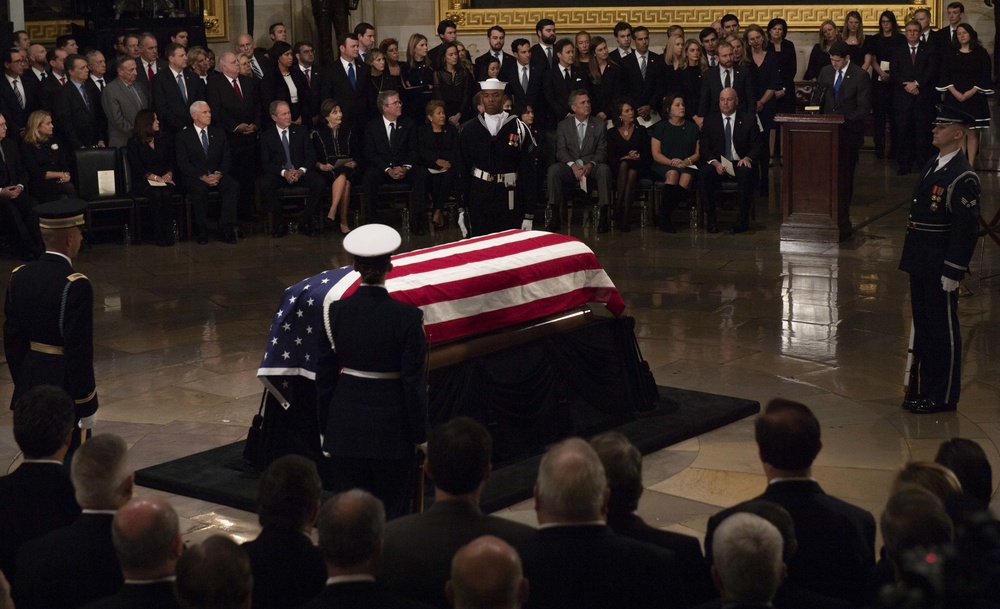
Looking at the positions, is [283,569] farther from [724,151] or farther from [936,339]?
[724,151]

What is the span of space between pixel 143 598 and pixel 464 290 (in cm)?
320

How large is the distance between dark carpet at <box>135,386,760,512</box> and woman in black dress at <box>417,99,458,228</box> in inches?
231

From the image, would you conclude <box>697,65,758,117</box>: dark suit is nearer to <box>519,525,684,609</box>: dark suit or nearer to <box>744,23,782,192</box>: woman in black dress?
<box>744,23,782,192</box>: woman in black dress

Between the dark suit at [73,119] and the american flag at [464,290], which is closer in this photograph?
the american flag at [464,290]

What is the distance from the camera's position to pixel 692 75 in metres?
13.7

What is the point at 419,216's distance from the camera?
40.7 feet

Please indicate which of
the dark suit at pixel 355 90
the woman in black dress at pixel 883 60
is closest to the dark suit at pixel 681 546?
the dark suit at pixel 355 90

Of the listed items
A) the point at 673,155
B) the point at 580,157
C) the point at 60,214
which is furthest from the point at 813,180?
the point at 60,214

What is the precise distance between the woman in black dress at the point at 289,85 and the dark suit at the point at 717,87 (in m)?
4.01

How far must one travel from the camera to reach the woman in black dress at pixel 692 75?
536 inches

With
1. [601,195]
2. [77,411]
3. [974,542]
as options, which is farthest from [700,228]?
[974,542]

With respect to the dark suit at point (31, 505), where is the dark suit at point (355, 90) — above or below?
above

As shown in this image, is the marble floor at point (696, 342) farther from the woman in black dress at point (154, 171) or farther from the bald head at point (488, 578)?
the bald head at point (488, 578)

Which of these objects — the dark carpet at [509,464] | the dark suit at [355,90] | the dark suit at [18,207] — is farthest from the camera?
the dark suit at [355,90]
